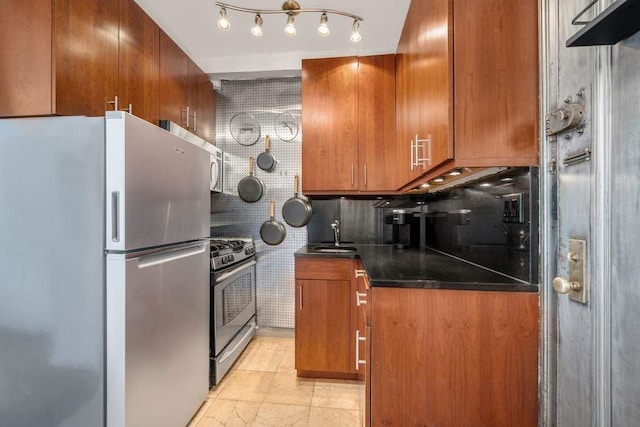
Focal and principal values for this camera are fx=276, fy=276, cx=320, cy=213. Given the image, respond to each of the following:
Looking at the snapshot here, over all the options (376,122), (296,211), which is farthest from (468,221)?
(296,211)

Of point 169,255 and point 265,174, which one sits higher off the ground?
point 265,174

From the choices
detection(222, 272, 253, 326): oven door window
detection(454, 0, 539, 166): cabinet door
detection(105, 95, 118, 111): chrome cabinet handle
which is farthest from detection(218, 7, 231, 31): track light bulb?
A: detection(222, 272, 253, 326): oven door window

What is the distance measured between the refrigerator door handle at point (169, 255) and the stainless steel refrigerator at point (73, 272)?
20 mm

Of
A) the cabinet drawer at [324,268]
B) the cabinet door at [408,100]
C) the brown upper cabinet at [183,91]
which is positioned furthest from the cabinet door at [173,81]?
the cabinet door at [408,100]

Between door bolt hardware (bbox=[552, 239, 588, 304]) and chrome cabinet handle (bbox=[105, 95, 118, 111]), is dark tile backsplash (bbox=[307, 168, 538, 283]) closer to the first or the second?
door bolt hardware (bbox=[552, 239, 588, 304])

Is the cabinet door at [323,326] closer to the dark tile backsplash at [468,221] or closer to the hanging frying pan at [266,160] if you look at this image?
the dark tile backsplash at [468,221]

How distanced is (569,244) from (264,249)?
7.83 feet

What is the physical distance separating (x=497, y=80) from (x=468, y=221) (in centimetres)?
78

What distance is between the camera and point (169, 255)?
1.44 metres

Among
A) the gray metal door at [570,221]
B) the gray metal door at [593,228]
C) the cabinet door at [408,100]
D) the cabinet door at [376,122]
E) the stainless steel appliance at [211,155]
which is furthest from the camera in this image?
the cabinet door at [376,122]

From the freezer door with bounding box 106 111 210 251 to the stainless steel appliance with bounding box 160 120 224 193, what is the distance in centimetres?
39

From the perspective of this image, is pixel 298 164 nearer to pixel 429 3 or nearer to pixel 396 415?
pixel 429 3

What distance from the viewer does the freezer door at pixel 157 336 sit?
1137 mm

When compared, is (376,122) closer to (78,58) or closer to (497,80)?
(497,80)
